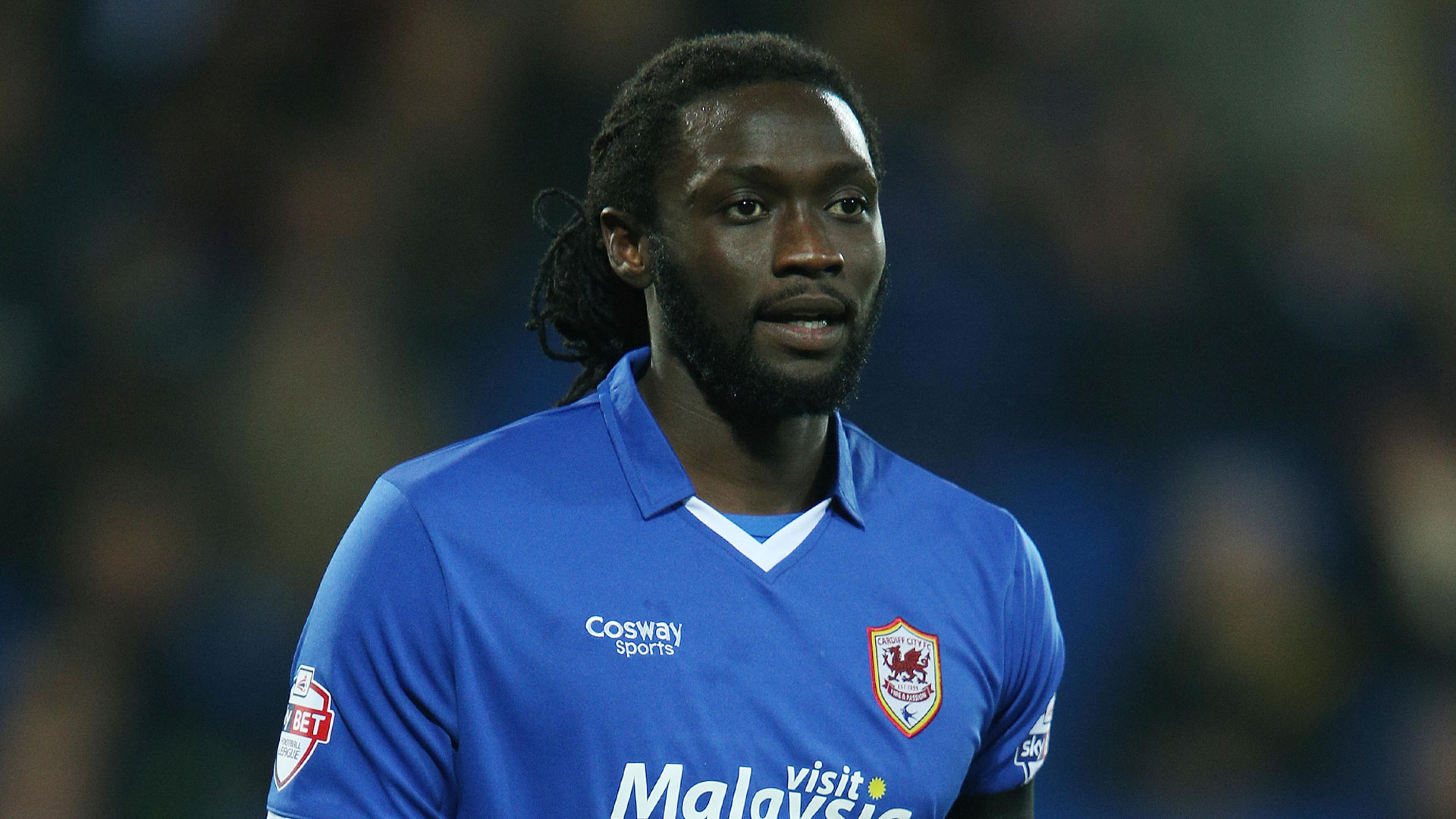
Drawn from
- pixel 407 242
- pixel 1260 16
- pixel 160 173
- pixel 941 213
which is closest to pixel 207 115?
pixel 160 173

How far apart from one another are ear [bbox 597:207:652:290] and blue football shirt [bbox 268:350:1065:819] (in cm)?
16

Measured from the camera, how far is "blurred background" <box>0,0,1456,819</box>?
4.49 meters

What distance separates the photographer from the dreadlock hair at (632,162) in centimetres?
240

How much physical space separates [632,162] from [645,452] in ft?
1.49

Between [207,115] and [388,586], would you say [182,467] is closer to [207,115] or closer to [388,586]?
[207,115]

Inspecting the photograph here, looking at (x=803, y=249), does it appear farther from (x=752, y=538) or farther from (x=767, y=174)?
(x=752, y=538)

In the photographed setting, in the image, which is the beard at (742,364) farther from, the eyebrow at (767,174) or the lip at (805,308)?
the eyebrow at (767,174)

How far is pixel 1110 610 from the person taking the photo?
5.06 m

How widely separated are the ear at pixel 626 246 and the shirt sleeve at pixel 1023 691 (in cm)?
72

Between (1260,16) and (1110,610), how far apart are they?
8.86ft

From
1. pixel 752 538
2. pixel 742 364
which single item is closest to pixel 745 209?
pixel 742 364

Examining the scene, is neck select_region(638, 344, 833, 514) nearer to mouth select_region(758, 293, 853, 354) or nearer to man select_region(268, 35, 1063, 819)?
man select_region(268, 35, 1063, 819)

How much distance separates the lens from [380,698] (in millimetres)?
2080

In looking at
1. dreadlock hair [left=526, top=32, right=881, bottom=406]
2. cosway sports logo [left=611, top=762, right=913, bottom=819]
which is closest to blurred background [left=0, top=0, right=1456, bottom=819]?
dreadlock hair [left=526, top=32, right=881, bottom=406]
